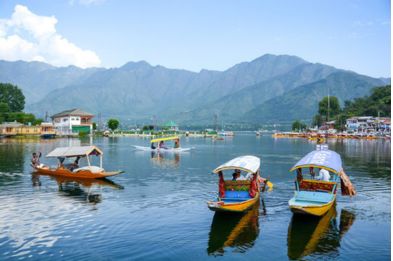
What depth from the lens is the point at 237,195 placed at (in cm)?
2502

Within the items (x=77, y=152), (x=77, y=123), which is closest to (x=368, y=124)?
(x=77, y=123)

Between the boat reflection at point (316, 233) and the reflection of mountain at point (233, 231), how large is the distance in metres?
2.02

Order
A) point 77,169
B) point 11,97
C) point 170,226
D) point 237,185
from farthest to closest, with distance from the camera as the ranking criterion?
point 11,97
point 77,169
point 237,185
point 170,226

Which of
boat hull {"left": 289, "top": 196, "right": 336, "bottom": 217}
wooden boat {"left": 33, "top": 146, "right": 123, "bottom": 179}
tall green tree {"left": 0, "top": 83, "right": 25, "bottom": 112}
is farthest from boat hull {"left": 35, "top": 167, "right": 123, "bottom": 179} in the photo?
tall green tree {"left": 0, "top": 83, "right": 25, "bottom": 112}

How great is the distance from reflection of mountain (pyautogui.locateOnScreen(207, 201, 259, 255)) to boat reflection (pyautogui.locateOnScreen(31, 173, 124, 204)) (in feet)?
32.8

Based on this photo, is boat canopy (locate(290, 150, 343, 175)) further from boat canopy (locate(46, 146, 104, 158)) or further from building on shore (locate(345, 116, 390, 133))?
building on shore (locate(345, 116, 390, 133))

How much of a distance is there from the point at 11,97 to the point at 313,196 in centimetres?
15388

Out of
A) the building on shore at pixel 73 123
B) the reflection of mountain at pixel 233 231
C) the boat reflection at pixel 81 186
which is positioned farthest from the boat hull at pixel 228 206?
the building on shore at pixel 73 123

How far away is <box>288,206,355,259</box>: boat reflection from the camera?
18328 mm

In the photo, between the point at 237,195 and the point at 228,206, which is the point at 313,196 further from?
the point at 228,206

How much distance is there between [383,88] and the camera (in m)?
187

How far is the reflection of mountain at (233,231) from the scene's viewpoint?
61.2ft

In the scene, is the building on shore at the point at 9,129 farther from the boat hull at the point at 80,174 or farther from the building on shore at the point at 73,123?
the boat hull at the point at 80,174

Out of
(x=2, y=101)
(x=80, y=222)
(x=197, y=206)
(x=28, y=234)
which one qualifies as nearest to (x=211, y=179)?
(x=197, y=206)
